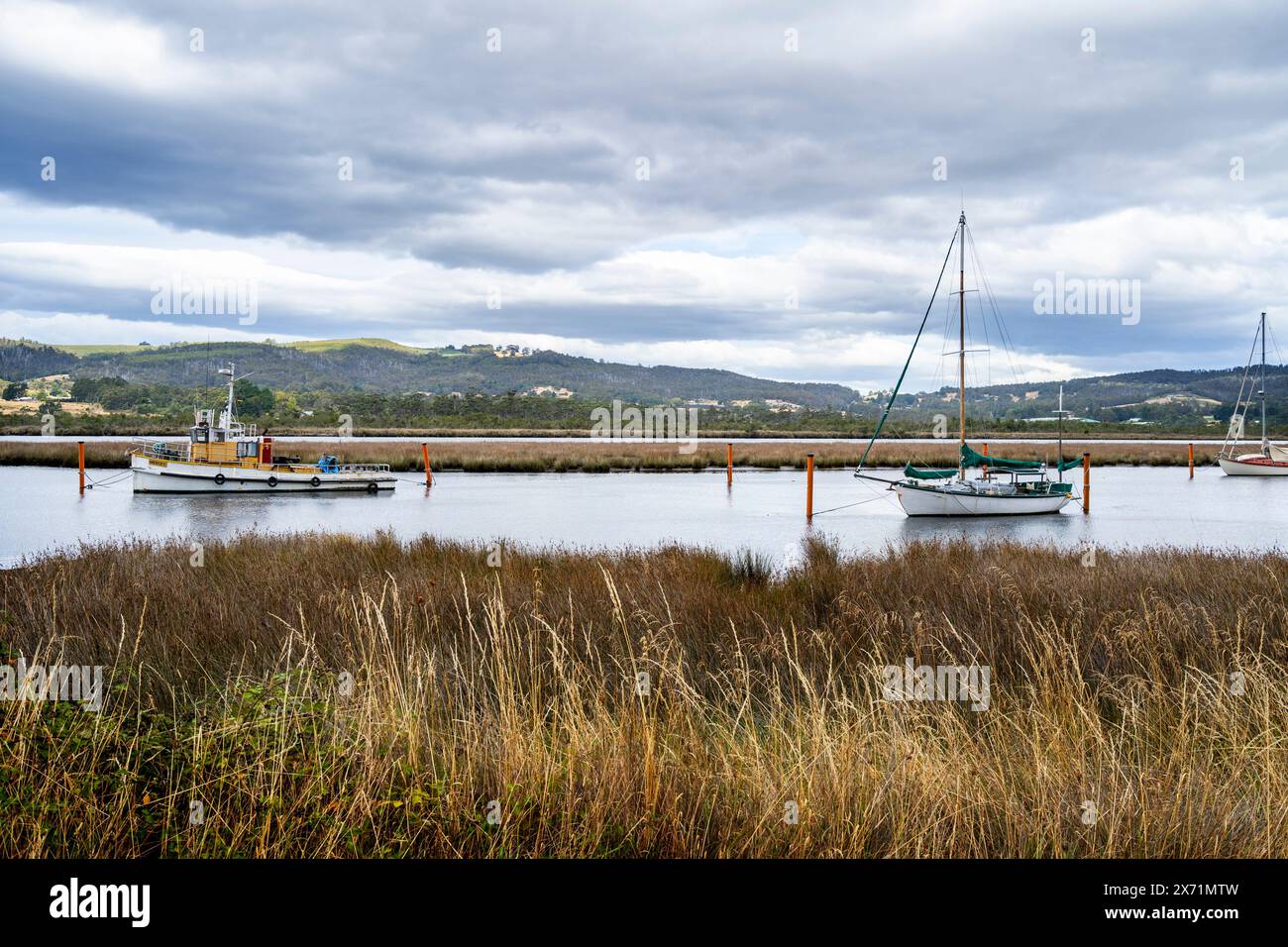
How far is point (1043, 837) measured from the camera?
4.52 metres

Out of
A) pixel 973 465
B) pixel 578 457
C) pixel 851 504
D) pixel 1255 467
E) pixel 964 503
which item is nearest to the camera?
pixel 964 503

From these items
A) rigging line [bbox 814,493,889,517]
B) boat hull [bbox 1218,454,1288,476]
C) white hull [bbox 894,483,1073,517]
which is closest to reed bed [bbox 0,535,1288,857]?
white hull [bbox 894,483,1073,517]

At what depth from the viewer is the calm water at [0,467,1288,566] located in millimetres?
25516

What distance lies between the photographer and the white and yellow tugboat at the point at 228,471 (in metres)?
42.6

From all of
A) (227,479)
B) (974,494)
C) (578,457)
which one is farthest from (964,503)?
(578,457)

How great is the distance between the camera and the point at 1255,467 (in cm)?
5684

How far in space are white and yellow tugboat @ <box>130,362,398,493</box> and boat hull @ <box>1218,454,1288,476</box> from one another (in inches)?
2007

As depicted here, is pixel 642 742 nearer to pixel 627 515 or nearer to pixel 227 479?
pixel 627 515

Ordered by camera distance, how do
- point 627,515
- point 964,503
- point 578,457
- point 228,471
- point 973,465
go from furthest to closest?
point 578,457
point 228,471
point 973,465
point 964,503
point 627,515

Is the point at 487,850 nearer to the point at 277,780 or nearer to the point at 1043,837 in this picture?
the point at 277,780

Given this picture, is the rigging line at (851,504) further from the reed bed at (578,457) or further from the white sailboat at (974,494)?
the reed bed at (578,457)

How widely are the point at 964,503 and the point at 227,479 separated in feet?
106

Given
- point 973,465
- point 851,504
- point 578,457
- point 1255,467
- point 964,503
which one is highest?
point 973,465
